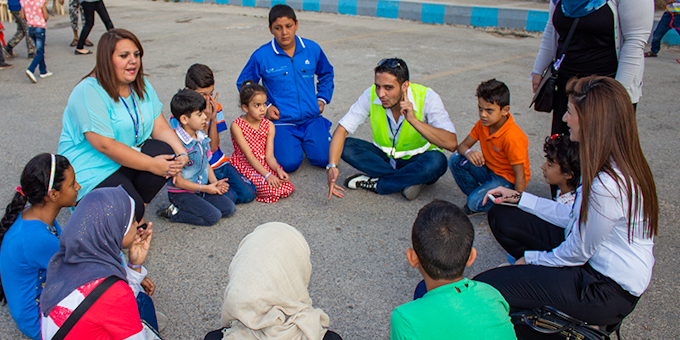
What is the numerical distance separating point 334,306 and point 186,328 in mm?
787

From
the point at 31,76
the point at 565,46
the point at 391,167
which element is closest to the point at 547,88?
the point at 565,46

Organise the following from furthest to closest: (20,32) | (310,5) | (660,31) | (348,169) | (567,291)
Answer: (310,5), (660,31), (20,32), (348,169), (567,291)

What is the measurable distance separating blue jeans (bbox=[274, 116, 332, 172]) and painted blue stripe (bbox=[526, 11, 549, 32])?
7506 millimetres

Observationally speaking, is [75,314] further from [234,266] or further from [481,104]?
[481,104]

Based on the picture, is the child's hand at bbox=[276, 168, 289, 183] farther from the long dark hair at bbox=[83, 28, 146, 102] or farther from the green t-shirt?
the green t-shirt

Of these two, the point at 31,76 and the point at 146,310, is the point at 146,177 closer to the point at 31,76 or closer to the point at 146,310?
the point at 146,310

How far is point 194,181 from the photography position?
3.46m

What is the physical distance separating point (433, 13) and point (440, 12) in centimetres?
17

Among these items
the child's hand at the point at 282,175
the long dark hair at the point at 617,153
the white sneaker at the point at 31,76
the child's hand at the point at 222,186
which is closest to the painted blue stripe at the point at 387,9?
the white sneaker at the point at 31,76

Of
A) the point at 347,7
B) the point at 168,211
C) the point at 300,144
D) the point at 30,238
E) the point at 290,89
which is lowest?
the point at 168,211

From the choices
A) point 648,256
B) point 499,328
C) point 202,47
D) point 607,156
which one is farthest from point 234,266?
point 202,47

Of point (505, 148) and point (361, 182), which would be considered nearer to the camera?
point (505, 148)

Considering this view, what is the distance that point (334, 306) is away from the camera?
258 centimetres

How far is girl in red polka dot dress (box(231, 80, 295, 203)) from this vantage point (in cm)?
377
